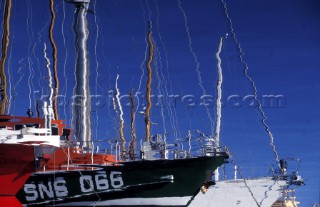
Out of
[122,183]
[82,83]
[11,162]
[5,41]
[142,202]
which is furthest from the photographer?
[5,41]

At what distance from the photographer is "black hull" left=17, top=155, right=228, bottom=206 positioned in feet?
85.8

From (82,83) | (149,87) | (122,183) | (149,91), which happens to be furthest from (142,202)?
(149,87)

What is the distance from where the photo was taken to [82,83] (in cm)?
3384

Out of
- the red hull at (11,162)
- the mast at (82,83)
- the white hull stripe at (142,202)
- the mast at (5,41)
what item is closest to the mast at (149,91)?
the mast at (82,83)

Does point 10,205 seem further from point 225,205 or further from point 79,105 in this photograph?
point 225,205

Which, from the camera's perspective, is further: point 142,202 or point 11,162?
point 142,202

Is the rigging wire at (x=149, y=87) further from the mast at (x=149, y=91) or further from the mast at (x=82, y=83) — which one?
the mast at (x=82, y=83)

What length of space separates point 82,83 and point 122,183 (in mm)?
8605

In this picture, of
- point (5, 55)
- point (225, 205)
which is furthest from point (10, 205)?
point (225, 205)

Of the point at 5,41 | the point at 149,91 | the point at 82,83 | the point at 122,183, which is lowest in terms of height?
the point at 122,183

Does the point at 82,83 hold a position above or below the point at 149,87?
below

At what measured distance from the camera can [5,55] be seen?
36.4 m

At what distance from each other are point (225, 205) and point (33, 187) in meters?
14.7

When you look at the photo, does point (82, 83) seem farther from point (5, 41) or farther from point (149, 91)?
point (149, 91)
